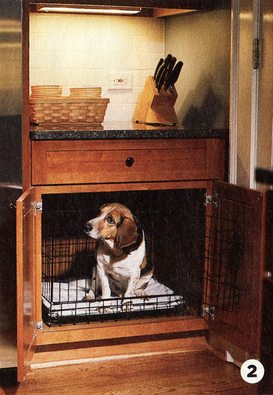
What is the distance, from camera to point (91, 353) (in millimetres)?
3094

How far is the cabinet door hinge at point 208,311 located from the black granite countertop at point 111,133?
0.67m

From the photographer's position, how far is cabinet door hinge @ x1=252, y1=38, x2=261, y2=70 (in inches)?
110

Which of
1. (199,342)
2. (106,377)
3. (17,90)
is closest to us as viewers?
(17,90)

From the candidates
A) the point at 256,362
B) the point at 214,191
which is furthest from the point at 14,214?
the point at 256,362

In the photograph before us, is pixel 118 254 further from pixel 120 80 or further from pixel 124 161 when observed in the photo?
pixel 120 80

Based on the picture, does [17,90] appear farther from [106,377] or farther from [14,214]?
[106,377]

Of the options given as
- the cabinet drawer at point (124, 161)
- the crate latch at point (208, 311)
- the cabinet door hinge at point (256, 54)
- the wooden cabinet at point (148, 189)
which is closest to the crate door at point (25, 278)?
the wooden cabinet at point (148, 189)

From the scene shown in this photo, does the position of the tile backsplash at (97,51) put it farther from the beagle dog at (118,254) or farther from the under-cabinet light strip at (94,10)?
Answer: the beagle dog at (118,254)

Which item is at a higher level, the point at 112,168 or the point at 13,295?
the point at 112,168

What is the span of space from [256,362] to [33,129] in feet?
3.77

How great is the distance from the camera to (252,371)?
2756mm

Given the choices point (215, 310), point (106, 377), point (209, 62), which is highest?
point (209, 62)

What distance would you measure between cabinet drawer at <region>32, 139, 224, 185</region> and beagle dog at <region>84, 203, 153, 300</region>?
0.69 ft

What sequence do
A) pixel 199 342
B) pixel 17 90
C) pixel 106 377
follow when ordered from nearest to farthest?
pixel 17 90
pixel 106 377
pixel 199 342
